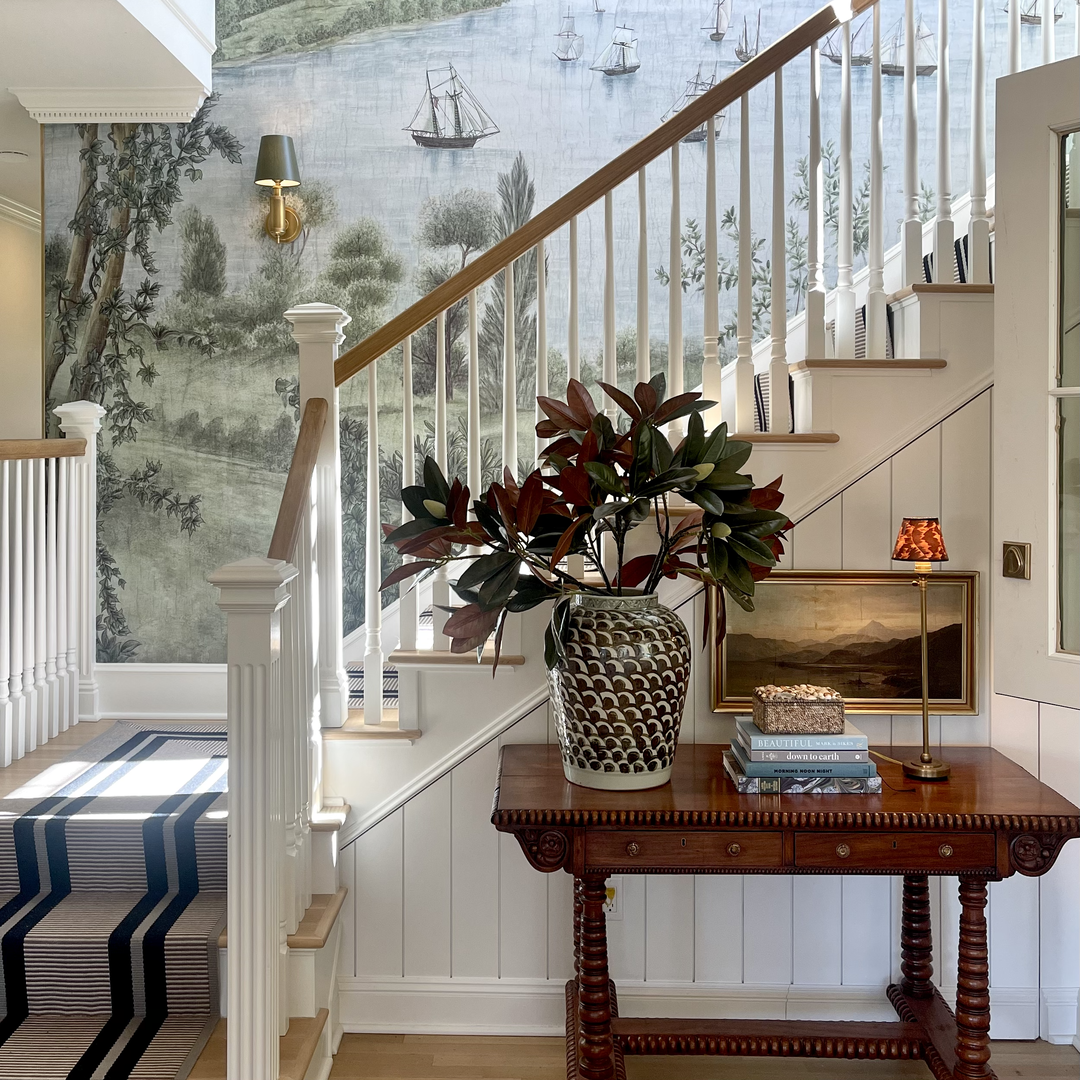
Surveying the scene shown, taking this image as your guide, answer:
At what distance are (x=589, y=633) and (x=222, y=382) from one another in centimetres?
221

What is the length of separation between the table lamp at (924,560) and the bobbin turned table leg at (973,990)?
0.24 m

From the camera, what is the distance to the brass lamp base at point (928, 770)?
7.13ft

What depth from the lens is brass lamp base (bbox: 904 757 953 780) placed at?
2.17m

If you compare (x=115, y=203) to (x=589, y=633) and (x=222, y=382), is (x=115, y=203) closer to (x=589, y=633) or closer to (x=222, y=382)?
(x=222, y=382)

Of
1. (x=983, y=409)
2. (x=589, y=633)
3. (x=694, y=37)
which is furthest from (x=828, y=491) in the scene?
(x=694, y=37)

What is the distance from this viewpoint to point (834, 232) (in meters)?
3.57

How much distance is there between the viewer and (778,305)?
2.39 m

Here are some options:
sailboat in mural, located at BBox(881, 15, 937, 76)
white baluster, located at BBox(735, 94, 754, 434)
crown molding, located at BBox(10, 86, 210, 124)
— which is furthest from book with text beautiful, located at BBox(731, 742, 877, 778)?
crown molding, located at BBox(10, 86, 210, 124)

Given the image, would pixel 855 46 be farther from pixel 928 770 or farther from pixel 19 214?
pixel 19 214

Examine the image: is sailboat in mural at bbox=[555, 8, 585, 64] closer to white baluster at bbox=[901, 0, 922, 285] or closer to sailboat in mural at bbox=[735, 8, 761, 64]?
sailboat in mural at bbox=[735, 8, 761, 64]

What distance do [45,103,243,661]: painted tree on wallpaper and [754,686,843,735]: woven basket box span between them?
100 inches

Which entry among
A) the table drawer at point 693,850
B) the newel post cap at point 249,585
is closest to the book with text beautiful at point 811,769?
the table drawer at point 693,850

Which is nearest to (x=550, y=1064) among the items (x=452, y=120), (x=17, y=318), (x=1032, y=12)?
(x=452, y=120)

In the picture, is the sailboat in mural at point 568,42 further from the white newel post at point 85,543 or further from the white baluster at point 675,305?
the white newel post at point 85,543
